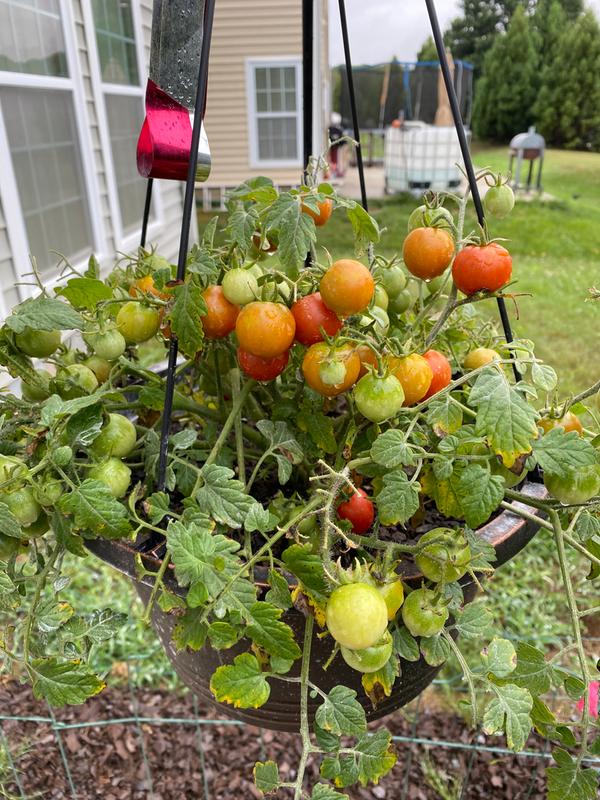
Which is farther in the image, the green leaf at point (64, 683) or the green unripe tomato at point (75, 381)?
the green unripe tomato at point (75, 381)

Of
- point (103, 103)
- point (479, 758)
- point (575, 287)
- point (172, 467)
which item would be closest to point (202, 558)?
point (172, 467)

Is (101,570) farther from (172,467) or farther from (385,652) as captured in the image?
(385,652)

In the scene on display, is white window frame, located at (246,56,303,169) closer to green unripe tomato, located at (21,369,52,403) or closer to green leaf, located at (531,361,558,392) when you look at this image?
green unripe tomato, located at (21,369,52,403)

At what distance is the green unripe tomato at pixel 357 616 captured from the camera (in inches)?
21.8

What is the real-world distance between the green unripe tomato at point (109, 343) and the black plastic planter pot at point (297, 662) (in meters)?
0.23

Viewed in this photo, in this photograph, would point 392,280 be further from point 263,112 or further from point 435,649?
point 263,112

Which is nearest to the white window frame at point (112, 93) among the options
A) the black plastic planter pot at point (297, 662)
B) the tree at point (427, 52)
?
the black plastic planter pot at point (297, 662)

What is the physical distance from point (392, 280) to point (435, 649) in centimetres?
48

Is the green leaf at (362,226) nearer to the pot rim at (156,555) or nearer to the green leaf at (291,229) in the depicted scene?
the green leaf at (291,229)

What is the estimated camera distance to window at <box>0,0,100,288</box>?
2725 millimetres

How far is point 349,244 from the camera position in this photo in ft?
→ 18.2

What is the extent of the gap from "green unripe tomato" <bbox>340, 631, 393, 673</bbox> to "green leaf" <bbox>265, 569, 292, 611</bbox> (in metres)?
0.07

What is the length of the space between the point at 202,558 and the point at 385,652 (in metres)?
0.20

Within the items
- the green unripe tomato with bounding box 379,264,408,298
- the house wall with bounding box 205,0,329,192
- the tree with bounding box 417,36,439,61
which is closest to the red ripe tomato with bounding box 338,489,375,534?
the green unripe tomato with bounding box 379,264,408,298
